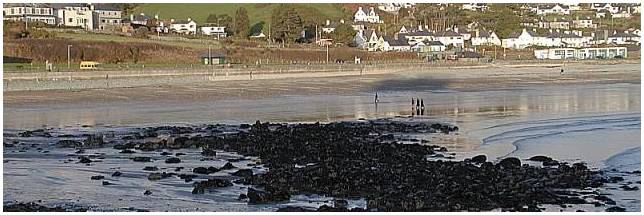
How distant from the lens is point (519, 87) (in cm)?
3584

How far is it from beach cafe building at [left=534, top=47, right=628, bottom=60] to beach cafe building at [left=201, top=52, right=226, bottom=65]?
27130 mm

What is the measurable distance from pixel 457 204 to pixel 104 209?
3.44 meters

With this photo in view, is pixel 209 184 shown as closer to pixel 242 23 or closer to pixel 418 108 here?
pixel 418 108

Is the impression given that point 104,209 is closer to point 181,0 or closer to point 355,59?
point 181,0

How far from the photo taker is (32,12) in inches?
2290

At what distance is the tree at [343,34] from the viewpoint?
207ft

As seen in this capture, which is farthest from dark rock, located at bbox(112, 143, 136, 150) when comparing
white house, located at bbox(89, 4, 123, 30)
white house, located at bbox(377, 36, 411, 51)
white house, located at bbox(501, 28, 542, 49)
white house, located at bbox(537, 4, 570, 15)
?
white house, located at bbox(537, 4, 570, 15)

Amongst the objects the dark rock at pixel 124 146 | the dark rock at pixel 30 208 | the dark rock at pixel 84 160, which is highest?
the dark rock at pixel 30 208

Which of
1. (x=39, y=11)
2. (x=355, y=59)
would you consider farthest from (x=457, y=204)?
(x=39, y=11)

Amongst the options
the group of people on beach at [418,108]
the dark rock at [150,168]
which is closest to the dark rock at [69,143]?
the dark rock at [150,168]

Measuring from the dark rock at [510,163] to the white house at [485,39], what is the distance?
60.8m

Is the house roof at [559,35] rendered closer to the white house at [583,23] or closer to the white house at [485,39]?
the white house at [485,39]

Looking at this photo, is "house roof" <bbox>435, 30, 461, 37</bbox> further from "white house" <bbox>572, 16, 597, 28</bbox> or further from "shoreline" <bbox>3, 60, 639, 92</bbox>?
"shoreline" <bbox>3, 60, 639, 92</bbox>

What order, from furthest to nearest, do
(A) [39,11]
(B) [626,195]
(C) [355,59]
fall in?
(A) [39,11] < (C) [355,59] < (B) [626,195]
